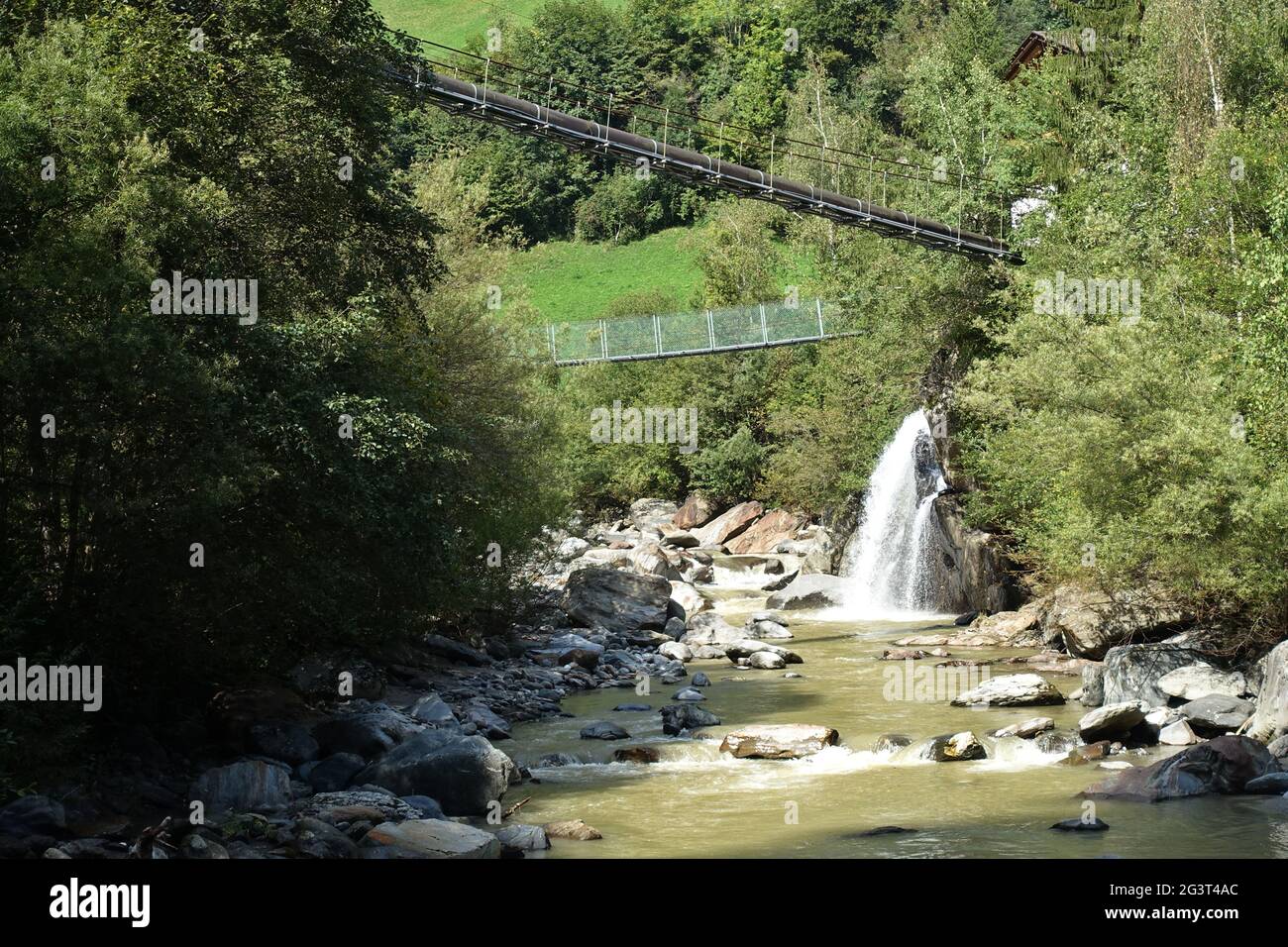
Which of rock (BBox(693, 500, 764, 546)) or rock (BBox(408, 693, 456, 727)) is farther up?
rock (BBox(693, 500, 764, 546))

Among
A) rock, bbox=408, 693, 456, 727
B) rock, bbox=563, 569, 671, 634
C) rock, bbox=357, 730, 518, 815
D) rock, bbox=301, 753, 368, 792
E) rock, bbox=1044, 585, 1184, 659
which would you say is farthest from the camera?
rock, bbox=563, 569, 671, 634

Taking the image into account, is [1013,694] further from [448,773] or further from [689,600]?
[689,600]

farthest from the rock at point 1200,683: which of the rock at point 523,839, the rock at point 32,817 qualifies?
the rock at point 32,817

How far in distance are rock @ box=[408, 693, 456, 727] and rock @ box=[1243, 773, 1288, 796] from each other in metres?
9.55

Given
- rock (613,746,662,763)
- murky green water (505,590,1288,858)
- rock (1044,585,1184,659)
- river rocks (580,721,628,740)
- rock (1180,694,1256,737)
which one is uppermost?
rock (1044,585,1184,659)

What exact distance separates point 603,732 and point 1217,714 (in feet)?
25.7

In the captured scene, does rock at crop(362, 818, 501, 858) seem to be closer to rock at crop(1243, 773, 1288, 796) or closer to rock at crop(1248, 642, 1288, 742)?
rock at crop(1243, 773, 1288, 796)

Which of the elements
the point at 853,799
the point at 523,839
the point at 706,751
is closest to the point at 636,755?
the point at 706,751

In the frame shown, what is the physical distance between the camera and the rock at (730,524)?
45.0 m

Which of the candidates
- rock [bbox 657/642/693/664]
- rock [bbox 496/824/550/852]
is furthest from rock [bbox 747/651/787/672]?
rock [bbox 496/824/550/852]

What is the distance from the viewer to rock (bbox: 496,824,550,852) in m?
11.3
